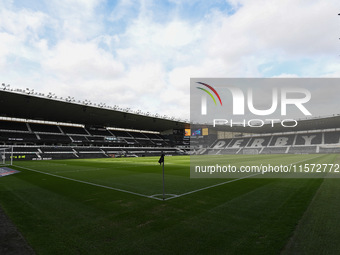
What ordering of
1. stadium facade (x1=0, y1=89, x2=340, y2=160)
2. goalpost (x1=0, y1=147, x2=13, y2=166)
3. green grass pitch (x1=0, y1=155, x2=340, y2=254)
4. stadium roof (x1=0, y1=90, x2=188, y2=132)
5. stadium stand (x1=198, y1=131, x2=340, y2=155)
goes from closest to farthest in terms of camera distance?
green grass pitch (x1=0, y1=155, x2=340, y2=254) → goalpost (x1=0, y1=147, x2=13, y2=166) → stadium roof (x1=0, y1=90, x2=188, y2=132) → stadium facade (x1=0, y1=89, x2=340, y2=160) → stadium stand (x1=198, y1=131, x2=340, y2=155)

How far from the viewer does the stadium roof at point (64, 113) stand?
44.6m

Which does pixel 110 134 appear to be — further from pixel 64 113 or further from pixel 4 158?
pixel 4 158

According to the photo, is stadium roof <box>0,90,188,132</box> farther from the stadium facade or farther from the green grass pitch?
the green grass pitch

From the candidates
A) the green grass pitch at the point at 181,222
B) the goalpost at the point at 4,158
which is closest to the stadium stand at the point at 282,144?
the goalpost at the point at 4,158

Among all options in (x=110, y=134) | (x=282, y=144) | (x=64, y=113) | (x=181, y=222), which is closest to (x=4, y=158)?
(x=64, y=113)

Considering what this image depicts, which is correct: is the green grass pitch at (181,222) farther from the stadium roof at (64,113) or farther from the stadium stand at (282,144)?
the stadium stand at (282,144)

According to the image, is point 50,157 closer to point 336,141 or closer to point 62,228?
point 62,228

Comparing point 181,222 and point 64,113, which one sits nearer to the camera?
point 181,222

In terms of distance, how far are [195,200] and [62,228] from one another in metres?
5.13

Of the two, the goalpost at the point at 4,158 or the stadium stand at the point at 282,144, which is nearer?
the goalpost at the point at 4,158

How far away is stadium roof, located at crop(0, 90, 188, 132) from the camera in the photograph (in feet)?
146

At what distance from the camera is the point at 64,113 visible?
57.5m

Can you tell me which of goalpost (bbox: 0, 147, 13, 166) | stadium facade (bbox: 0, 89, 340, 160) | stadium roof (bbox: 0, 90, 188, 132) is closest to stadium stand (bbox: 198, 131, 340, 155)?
stadium facade (bbox: 0, 89, 340, 160)

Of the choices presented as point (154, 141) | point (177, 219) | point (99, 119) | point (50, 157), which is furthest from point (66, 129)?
point (177, 219)
